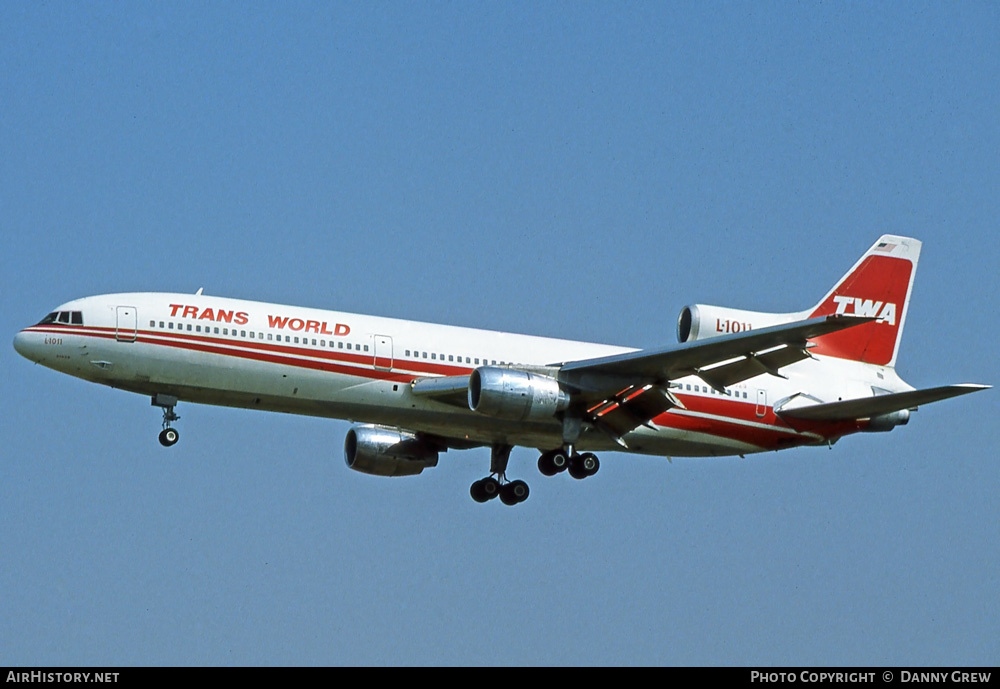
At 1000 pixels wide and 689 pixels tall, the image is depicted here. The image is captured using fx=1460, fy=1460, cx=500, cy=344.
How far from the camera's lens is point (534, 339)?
150 ft

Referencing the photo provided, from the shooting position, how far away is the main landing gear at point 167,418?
41.4 meters

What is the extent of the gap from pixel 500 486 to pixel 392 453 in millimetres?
3994

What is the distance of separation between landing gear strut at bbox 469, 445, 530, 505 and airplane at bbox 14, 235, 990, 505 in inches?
1.8

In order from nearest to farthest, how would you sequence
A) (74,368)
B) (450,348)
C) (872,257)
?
(74,368) < (450,348) < (872,257)

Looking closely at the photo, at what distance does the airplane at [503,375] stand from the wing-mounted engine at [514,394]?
43 millimetres

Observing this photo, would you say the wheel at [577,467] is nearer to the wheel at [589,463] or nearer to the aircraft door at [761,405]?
the wheel at [589,463]

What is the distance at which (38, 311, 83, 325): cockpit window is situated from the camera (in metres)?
41.0

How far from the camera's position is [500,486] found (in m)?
47.9

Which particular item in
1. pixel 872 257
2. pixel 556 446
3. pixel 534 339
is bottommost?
pixel 556 446

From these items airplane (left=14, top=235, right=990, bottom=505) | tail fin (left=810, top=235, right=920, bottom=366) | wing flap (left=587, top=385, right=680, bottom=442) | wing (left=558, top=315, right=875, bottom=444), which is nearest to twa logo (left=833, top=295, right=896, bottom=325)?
tail fin (left=810, top=235, right=920, bottom=366)
